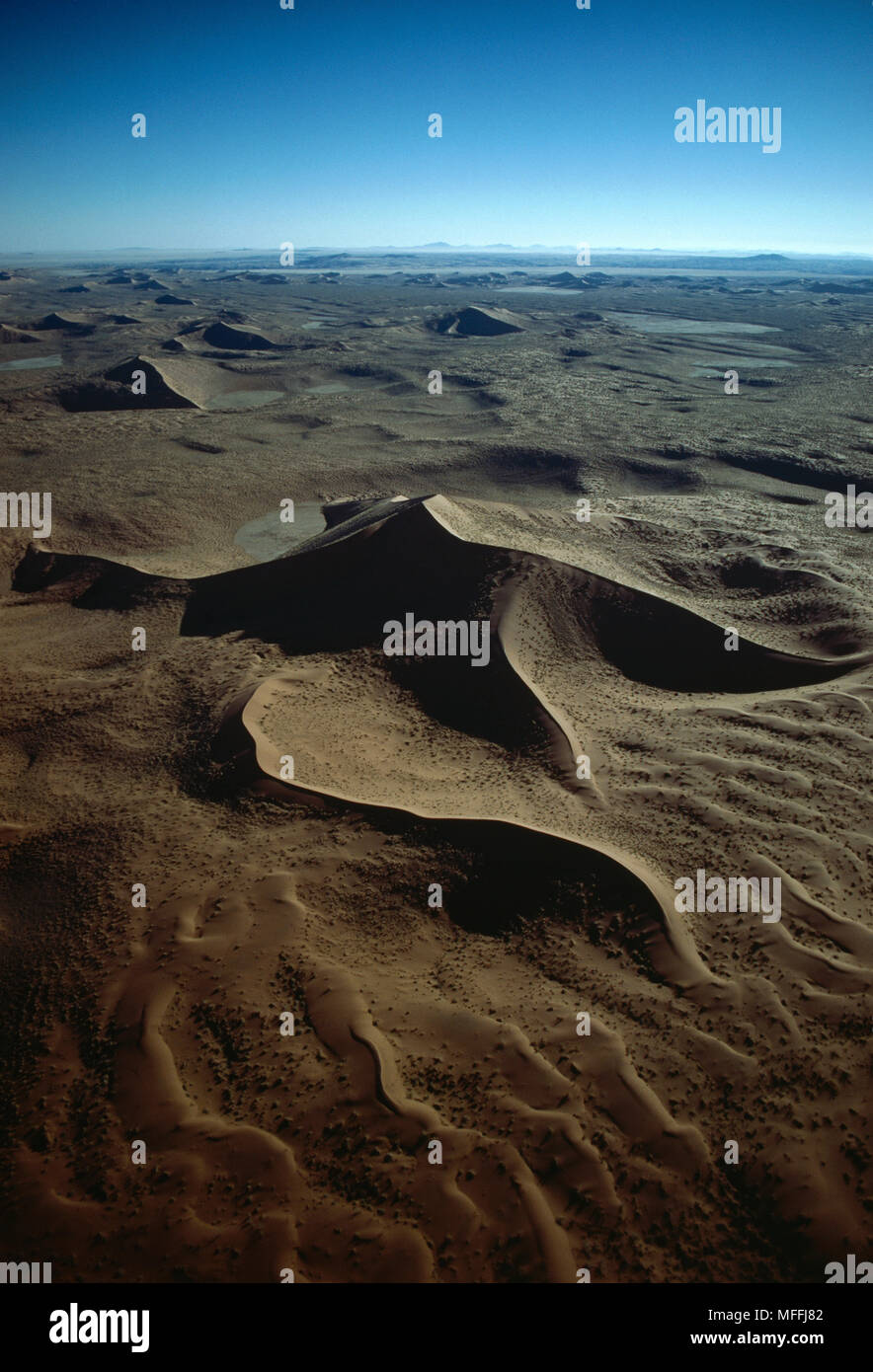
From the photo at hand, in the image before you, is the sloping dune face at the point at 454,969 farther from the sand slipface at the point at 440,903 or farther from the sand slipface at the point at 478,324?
the sand slipface at the point at 478,324

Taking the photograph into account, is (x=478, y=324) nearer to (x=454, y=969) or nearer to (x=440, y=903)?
(x=440, y=903)

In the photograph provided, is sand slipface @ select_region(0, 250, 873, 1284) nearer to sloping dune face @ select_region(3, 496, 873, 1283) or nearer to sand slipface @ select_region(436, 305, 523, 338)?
sloping dune face @ select_region(3, 496, 873, 1283)

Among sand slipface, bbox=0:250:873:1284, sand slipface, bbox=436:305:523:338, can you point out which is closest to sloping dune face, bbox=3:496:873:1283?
sand slipface, bbox=0:250:873:1284

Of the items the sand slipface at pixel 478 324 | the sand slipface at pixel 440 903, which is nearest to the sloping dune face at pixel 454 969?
the sand slipface at pixel 440 903

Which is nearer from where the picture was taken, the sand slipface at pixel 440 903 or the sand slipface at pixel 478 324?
the sand slipface at pixel 440 903

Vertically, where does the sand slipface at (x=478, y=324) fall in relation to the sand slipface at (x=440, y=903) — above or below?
above
